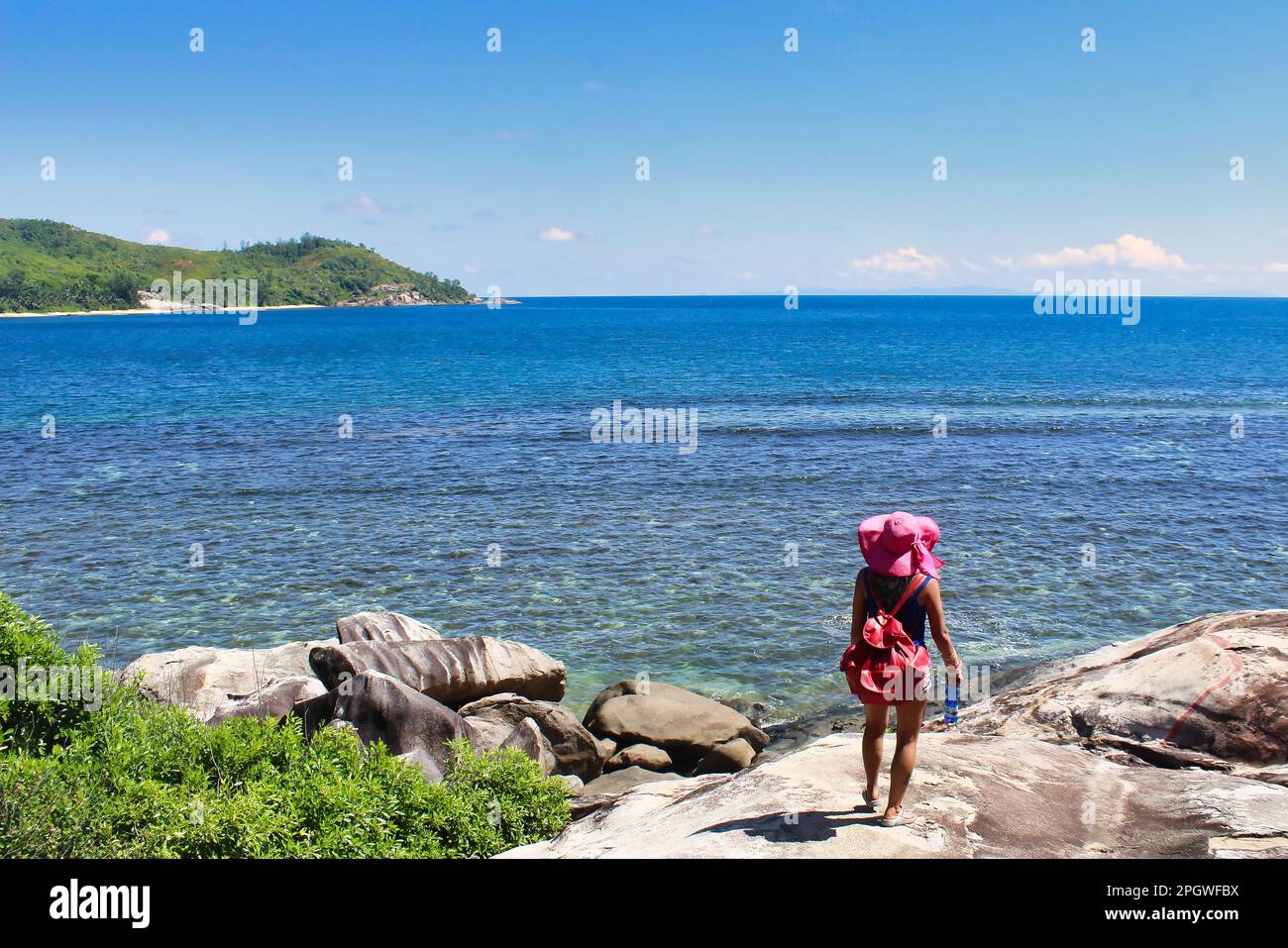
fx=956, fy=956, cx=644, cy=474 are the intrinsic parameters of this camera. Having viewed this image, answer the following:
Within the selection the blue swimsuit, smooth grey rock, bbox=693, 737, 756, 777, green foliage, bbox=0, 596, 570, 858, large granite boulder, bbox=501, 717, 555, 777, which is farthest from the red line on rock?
large granite boulder, bbox=501, 717, 555, 777

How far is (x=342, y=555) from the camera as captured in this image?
2847 cm

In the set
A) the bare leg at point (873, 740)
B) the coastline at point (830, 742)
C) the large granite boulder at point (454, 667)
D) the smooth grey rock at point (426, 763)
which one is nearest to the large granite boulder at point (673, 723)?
the coastline at point (830, 742)

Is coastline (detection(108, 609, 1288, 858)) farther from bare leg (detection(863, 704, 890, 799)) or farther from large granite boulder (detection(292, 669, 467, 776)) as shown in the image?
bare leg (detection(863, 704, 890, 799))

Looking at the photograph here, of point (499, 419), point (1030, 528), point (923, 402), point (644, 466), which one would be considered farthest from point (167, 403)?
point (1030, 528)

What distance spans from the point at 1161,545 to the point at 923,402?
34152 millimetres

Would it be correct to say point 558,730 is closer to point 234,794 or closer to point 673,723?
point 673,723

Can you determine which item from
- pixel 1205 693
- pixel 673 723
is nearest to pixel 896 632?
pixel 1205 693

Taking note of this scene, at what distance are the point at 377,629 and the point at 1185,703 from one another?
13.6 m

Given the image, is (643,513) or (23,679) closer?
(23,679)

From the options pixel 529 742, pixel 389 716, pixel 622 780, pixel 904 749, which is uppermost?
pixel 904 749

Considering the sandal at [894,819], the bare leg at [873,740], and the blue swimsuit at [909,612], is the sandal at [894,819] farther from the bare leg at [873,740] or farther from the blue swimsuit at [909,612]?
the blue swimsuit at [909,612]

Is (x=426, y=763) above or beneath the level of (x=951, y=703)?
beneath

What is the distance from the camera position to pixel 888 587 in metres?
8.66

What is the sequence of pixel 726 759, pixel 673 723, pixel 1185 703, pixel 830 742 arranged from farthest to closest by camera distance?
1. pixel 673 723
2. pixel 726 759
3. pixel 1185 703
4. pixel 830 742
